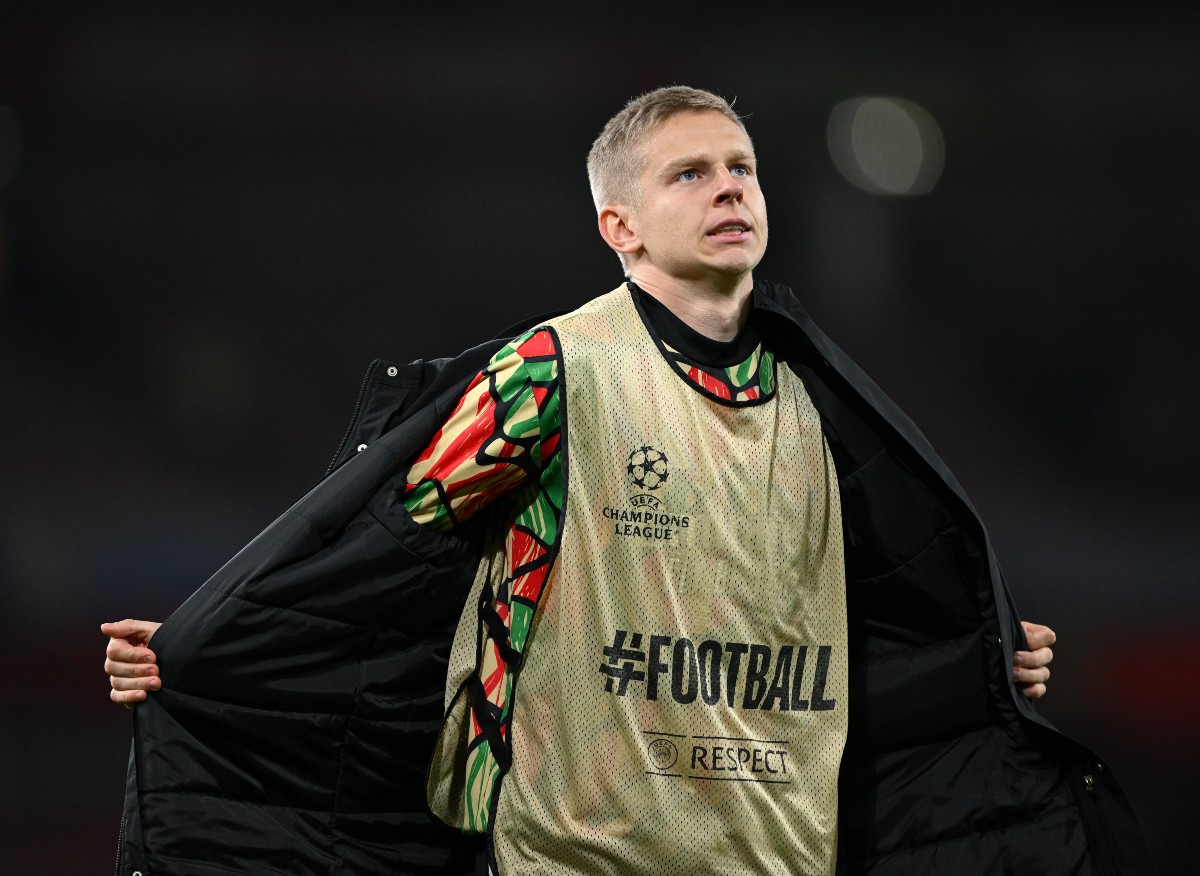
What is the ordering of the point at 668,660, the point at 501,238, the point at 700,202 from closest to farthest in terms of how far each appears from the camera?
1. the point at 668,660
2. the point at 700,202
3. the point at 501,238

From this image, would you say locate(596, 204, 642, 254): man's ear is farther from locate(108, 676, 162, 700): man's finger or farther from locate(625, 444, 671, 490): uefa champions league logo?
locate(108, 676, 162, 700): man's finger

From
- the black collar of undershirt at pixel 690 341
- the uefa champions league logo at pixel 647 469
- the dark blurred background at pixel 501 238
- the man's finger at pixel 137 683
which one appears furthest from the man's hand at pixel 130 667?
the dark blurred background at pixel 501 238

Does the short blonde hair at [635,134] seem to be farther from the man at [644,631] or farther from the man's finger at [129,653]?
the man's finger at [129,653]

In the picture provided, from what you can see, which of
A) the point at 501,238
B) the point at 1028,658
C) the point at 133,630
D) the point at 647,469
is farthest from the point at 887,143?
the point at 133,630

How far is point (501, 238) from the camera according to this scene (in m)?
3.80

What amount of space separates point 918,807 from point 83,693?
2.10m

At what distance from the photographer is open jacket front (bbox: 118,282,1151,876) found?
161cm

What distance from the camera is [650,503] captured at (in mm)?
1576

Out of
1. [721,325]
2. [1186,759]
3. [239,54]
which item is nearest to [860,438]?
[721,325]

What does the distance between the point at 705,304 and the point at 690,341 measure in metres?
0.05

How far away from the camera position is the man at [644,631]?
1552 mm

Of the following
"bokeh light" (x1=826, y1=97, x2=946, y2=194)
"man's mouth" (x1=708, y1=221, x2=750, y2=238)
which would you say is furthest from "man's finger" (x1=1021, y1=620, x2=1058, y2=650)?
"bokeh light" (x1=826, y1=97, x2=946, y2=194)

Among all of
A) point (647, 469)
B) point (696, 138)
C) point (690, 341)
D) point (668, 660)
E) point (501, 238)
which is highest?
point (696, 138)

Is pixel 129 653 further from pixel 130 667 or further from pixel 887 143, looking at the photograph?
pixel 887 143
